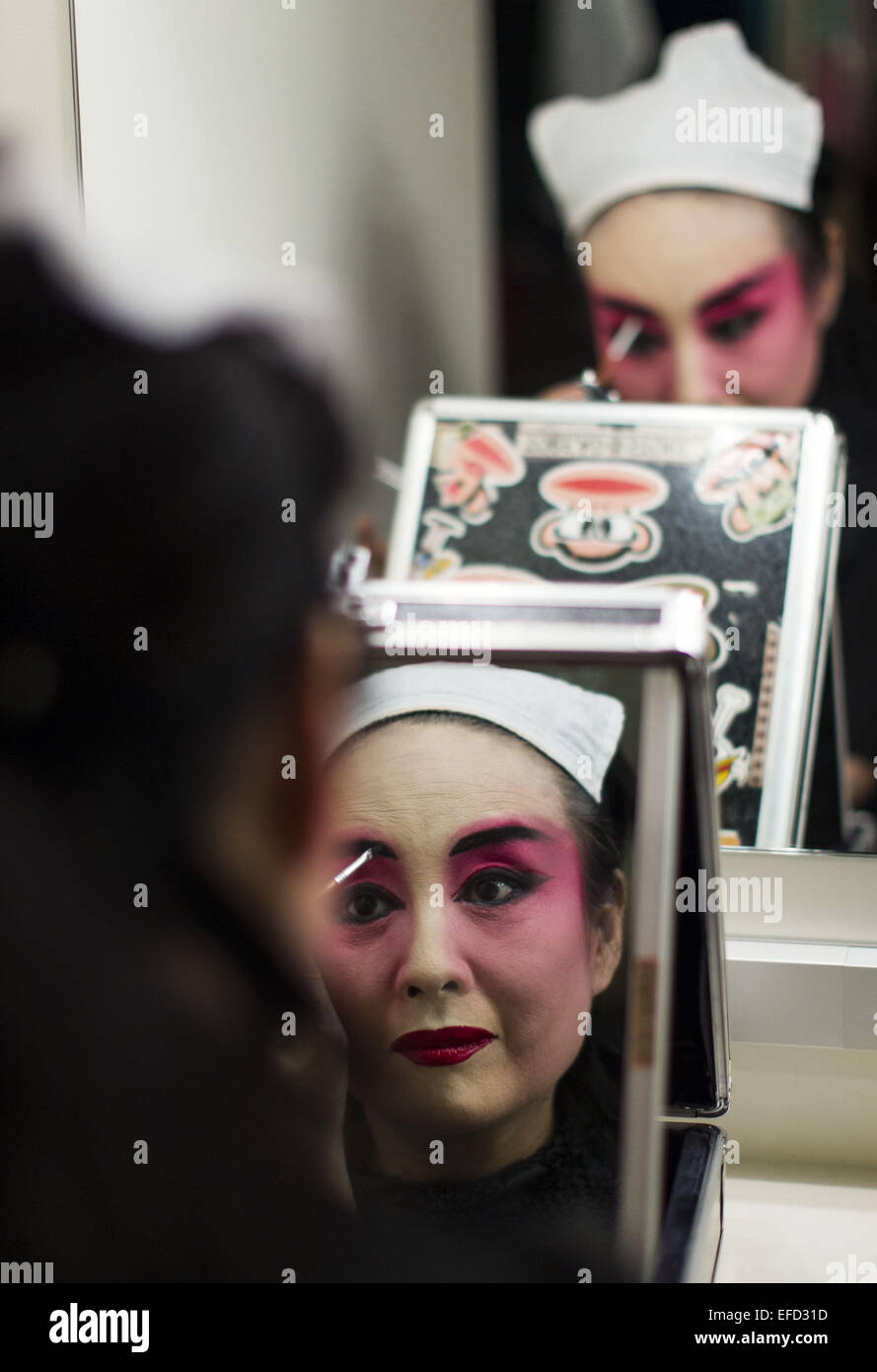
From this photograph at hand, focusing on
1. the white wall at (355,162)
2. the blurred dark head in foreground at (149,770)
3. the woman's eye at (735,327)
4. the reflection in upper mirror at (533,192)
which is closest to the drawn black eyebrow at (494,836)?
the blurred dark head in foreground at (149,770)

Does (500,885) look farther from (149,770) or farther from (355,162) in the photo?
(355,162)

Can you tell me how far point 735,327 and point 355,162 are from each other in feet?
2.17

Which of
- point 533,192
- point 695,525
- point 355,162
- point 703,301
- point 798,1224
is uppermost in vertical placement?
point 355,162

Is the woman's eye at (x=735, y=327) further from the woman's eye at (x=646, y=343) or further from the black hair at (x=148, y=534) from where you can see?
the black hair at (x=148, y=534)

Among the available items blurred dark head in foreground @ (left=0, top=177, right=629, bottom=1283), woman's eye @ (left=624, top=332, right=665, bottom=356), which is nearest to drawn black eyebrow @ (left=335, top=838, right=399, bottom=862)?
blurred dark head in foreground @ (left=0, top=177, right=629, bottom=1283)

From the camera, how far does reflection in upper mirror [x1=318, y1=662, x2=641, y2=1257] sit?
35.7 inches

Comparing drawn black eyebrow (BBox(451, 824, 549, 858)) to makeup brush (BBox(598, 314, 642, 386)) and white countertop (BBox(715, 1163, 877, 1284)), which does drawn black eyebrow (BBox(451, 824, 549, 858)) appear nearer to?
white countertop (BBox(715, 1163, 877, 1284))

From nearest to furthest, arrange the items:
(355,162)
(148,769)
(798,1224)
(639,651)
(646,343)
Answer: (148,769) < (639,651) < (798,1224) < (646,343) < (355,162)

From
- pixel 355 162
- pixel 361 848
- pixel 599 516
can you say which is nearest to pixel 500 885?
pixel 361 848

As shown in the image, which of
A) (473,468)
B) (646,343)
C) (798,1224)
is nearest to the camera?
(798,1224)

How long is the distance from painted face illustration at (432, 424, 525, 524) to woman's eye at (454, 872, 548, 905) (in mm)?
868

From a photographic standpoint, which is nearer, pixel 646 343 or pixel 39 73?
pixel 39 73

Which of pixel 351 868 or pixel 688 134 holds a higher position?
pixel 688 134

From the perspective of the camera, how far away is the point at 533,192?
73.9 inches
